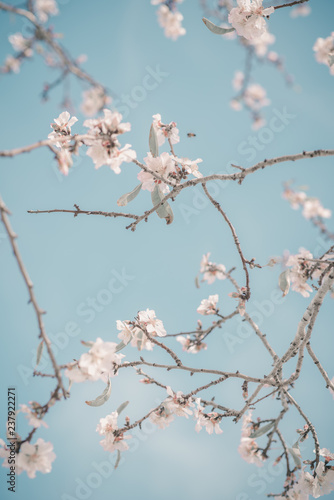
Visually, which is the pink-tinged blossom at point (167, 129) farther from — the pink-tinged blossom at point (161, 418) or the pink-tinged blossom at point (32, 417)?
the pink-tinged blossom at point (161, 418)

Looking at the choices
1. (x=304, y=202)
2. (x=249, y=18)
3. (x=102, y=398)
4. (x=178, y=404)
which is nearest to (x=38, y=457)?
(x=102, y=398)

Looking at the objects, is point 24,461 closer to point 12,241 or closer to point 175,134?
point 12,241

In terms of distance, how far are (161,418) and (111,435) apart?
1.14 ft

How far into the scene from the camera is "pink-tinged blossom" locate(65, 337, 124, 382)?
1249 mm

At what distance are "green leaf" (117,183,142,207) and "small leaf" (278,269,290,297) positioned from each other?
100 cm

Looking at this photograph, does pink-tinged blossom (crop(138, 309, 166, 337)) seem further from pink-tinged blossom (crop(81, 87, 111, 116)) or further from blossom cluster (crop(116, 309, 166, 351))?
pink-tinged blossom (crop(81, 87, 111, 116))

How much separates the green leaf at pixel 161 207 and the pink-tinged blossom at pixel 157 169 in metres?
0.04

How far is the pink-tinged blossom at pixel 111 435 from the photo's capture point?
1921 millimetres

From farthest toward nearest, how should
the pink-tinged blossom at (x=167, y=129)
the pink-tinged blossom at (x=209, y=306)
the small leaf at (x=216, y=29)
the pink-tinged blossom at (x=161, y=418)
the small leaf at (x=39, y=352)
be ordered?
the pink-tinged blossom at (x=209, y=306)
the pink-tinged blossom at (x=161, y=418)
the pink-tinged blossom at (x=167, y=129)
the small leaf at (x=216, y=29)
the small leaf at (x=39, y=352)

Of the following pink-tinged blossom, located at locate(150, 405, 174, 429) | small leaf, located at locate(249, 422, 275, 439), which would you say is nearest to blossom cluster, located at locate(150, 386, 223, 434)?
pink-tinged blossom, located at locate(150, 405, 174, 429)

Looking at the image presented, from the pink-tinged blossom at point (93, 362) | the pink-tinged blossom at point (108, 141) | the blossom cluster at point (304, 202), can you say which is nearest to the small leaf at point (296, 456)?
the pink-tinged blossom at point (93, 362)

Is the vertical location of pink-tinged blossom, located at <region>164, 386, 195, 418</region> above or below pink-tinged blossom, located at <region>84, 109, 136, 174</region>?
below

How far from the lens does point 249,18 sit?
1.66 meters

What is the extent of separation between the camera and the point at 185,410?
1.94 meters
